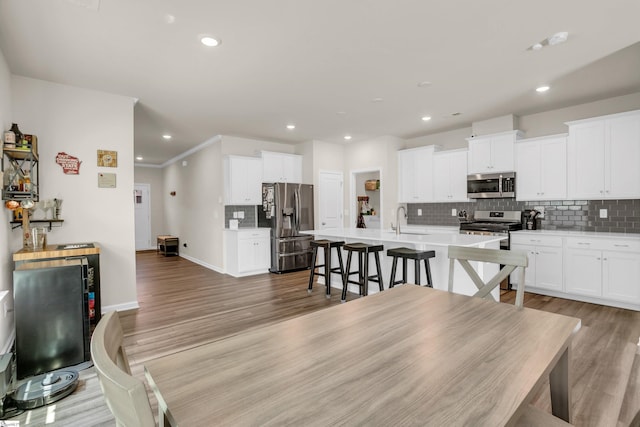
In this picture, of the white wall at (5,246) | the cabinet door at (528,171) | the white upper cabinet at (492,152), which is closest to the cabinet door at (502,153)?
the white upper cabinet at (492,152)

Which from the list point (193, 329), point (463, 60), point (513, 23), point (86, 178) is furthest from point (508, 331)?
point (86, 178)

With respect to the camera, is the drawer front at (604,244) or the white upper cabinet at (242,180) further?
the white upper cabinet at (242,180)

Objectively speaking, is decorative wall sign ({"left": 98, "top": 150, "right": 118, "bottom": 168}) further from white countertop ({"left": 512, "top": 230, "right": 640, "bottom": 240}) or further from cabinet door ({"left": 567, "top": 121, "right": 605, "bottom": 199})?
cabinet door ({"left": 567, "top": 121, "right": 605, "bottom": 199})

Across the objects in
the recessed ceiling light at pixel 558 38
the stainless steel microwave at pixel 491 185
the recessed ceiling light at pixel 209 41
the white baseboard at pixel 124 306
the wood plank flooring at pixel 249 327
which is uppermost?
the recessed ceiling light at pixel 209 41

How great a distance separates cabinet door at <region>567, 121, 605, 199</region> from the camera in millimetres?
4125

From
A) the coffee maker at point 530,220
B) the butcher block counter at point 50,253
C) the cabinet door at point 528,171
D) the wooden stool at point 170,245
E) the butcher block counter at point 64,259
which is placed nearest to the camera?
the butcher block counter at point 64,259

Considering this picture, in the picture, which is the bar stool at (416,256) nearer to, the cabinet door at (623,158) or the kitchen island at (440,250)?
the kitchen island at (440,250)

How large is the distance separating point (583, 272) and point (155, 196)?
10299 mm

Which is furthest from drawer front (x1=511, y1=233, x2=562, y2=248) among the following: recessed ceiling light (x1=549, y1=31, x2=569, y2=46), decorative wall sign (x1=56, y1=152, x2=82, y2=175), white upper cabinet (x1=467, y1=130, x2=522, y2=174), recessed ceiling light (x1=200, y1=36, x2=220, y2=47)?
decorative wall sign (x1=56, y1=152, x2=82, y2=175)

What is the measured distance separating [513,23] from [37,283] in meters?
4.20

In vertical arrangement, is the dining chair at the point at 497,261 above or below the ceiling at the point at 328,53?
below

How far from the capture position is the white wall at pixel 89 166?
3.46 metres

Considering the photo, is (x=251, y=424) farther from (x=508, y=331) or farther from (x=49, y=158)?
(x=49, y=158)

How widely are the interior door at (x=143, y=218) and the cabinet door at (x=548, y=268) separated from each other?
9.82 metres
